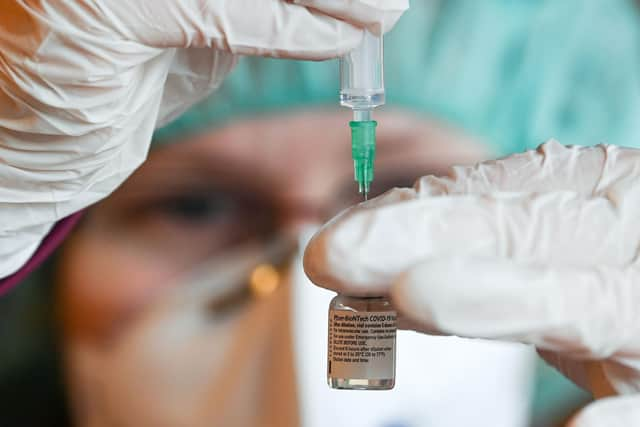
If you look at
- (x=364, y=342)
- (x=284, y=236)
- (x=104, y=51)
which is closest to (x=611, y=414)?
(x=364, y=342)

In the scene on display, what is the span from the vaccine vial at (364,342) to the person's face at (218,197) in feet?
2.72

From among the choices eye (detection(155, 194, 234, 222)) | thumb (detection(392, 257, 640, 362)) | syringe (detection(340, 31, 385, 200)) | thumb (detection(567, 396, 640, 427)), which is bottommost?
thumb (detection(567, 396, 640, 427))

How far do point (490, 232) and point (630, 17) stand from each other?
1.11 metres

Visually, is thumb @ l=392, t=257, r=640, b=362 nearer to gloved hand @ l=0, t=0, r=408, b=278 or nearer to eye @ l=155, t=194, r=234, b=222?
gloved hand @ l=0, t=0, r=408, b=278

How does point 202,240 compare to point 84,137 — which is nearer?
point 84,137

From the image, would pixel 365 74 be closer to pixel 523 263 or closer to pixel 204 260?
pixel 523 263

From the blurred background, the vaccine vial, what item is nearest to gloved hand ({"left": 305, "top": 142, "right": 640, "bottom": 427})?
the vaccine vial

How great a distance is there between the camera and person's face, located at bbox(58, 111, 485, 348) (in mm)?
1613

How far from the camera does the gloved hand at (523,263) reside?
23.7 inches

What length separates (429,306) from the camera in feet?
1.96

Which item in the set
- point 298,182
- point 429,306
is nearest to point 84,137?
point 429,306

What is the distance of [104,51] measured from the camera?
0.77 m

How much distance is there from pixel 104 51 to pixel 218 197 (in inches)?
35.5

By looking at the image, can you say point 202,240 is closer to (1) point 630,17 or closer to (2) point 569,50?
(2) point 569,50
